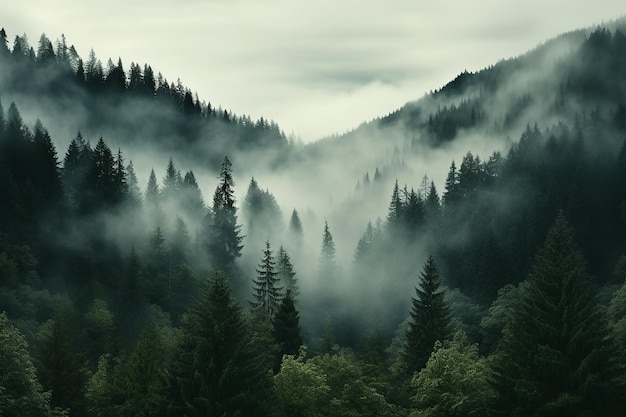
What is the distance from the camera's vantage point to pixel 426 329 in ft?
256

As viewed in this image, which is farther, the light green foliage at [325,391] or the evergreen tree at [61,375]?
the evergreen tree at [61,375]

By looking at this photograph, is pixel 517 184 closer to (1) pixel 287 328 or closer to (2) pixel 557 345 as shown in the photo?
(1) pixel 287 328

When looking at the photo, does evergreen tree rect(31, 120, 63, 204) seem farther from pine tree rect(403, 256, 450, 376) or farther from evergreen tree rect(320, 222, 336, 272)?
pine tree rect(403, 256, 450, 376)

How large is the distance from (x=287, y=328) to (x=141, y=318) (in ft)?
148

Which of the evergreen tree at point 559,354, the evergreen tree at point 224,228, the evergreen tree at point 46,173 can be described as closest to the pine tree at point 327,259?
the evergreen tree at point 224,228

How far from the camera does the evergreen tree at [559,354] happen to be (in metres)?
46.4

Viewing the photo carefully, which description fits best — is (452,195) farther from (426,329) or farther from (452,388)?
(452,388)

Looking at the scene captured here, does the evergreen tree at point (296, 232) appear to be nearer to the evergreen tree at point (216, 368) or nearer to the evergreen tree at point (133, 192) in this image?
the evergreen tree at point (133, 192)

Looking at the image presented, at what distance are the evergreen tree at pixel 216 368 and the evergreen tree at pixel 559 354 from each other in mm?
16114

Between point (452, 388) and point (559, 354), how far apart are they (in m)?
7.76

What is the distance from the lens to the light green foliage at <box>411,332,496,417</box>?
5009 centimetres

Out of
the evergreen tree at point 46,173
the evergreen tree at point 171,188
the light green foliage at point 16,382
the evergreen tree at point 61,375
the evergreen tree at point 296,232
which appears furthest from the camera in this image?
the evergreen tree at point 296,232

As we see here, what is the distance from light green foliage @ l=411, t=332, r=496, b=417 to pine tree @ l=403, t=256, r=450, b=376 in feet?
63.2

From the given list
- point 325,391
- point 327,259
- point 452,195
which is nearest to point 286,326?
point 325,391
